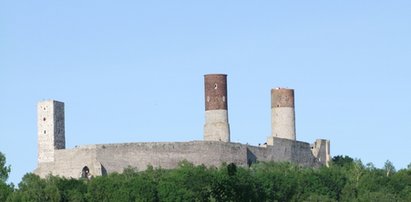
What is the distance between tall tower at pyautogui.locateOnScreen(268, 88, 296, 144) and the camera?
115750 mm

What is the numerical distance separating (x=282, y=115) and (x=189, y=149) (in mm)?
11958

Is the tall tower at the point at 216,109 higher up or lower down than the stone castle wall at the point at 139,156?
higher up

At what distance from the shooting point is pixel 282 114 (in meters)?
116

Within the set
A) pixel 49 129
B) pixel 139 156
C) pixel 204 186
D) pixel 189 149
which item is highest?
pixel 49 129

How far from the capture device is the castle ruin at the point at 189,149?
103 meters

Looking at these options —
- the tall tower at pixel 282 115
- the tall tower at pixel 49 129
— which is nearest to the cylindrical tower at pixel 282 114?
the tall tower at pixel 282 115

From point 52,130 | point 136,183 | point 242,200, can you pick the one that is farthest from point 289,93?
point 242,200

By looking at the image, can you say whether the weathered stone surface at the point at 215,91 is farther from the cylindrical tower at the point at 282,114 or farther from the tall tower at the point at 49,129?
the tall tower at the point at 49,129

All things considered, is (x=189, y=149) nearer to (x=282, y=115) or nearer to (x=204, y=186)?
Answer: (x=204, y=186)

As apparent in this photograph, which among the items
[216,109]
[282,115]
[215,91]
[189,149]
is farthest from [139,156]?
[282,115]

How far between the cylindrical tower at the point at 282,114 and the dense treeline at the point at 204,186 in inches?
250

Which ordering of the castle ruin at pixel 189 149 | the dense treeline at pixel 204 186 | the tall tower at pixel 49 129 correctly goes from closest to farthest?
the dense treeline at pixel 204 186 → the castle ruin at pixel 189 149 → the tall tower at pixel 49 129

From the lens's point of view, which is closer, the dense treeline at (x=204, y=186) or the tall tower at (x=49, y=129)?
the dense treeline at (x=204, y=186)

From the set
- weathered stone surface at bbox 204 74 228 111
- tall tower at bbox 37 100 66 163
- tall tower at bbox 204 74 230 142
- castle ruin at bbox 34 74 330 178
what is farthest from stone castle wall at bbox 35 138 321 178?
weathered stone surface at bbox 204 74 228 111
